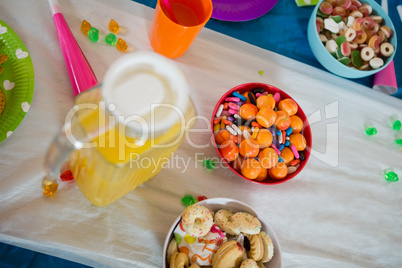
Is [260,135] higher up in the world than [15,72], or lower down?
lower down

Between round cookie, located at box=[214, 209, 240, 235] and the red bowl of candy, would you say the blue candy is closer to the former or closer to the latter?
the red bowl of candy

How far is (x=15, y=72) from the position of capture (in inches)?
20.8

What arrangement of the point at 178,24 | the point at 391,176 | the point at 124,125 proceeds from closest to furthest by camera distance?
the point at 124,125
the point at 178,24
the point at 391,176

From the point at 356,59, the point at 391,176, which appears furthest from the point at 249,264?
the point at 356,59

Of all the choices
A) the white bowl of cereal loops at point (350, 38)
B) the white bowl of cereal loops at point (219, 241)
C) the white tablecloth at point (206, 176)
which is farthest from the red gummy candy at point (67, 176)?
the white bowl of cereal loops at point (350, 38)

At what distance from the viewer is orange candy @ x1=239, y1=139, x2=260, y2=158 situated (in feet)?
1.79

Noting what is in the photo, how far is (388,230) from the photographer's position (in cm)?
63

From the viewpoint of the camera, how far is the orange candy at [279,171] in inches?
21.8

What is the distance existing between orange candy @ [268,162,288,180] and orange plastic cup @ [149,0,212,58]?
26 centimetres

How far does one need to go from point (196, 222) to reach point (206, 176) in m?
0.12

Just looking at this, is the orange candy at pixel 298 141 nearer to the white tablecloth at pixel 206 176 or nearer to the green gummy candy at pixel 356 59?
the white tablecloth at pixel 206 176

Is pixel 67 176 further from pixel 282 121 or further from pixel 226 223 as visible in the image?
pixel 282 121

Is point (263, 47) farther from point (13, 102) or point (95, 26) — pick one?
point (13, 102)

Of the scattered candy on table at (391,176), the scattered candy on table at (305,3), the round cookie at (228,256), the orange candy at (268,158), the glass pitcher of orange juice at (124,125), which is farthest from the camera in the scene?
the scattered candy on table at (305,3)
